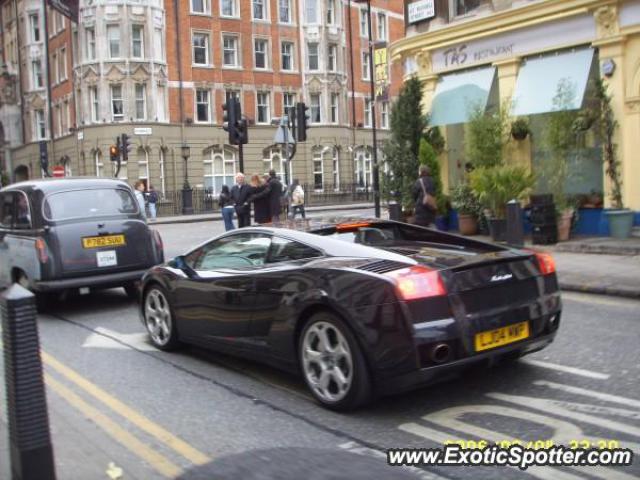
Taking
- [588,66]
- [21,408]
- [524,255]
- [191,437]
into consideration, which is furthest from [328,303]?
[588,66]

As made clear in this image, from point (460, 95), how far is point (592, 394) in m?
13.2

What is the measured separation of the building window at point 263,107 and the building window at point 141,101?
27.4 ft

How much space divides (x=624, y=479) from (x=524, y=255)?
2.01 meters

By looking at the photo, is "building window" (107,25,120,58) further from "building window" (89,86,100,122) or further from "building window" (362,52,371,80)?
"building window" (362,52,371,80)

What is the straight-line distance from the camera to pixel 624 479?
368cm

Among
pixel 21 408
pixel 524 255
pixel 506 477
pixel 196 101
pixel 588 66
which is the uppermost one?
pixel 196 101

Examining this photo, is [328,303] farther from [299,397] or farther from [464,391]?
[464,391]

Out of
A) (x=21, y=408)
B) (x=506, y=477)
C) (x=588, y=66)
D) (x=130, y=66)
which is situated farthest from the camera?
(x=130, y=66)

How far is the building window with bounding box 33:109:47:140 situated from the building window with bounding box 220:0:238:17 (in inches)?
638

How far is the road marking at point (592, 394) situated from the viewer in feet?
16.0

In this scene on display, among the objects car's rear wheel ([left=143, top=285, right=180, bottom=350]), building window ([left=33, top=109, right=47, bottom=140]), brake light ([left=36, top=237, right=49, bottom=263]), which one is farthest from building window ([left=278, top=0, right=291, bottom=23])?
car's rear wheel ([left=143, top=285, right=180, bottom=350])

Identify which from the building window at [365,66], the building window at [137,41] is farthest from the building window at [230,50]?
the building window at [365,66]

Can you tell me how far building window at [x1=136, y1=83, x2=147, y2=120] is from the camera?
42.0 meters

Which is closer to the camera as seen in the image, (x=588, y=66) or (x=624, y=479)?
(x=624, y=479)
